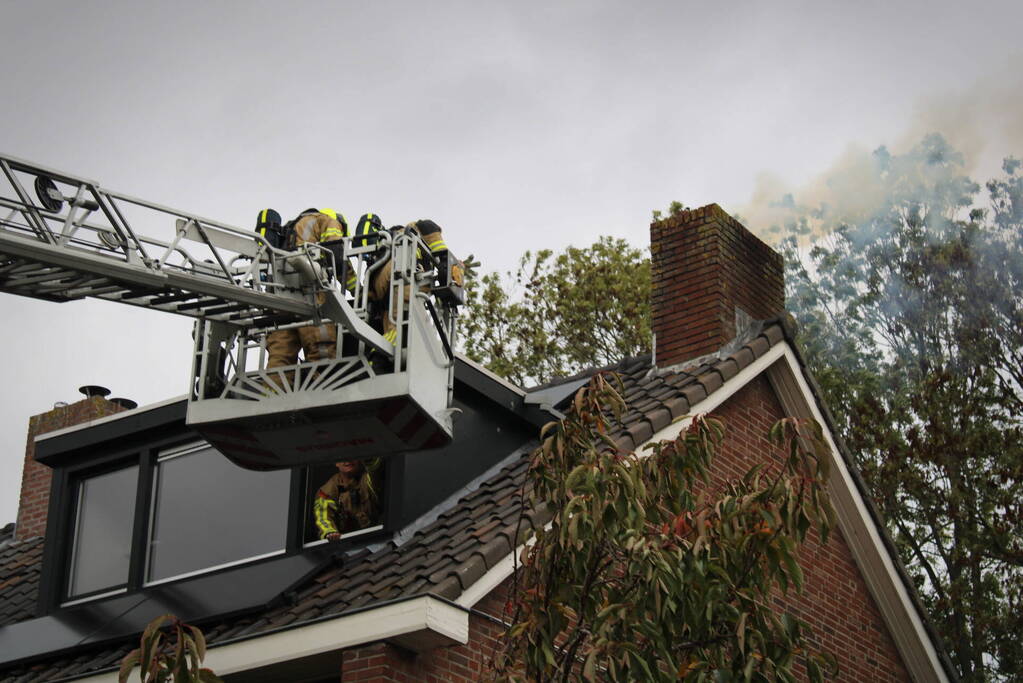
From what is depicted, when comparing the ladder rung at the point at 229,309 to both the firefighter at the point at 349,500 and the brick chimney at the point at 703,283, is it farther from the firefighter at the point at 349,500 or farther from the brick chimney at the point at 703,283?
the brick chimney at the point at 703,283

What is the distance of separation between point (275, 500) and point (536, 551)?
453 centimetres

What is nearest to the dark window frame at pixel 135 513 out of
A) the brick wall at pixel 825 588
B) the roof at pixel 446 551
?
the roof at pixel 446 551

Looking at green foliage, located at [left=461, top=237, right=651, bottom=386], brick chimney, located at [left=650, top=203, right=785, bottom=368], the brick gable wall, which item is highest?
green foliage, located at [left=461, top=237, right=651, bottom=386]

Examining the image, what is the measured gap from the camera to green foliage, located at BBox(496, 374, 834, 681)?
6676mm

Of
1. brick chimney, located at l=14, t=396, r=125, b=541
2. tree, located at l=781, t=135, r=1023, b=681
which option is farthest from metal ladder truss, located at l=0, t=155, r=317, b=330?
tree, located at l=781, t=135, r=1023, b=681

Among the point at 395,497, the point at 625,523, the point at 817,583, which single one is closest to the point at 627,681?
the point at 625,523

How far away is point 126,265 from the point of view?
30.8 feet

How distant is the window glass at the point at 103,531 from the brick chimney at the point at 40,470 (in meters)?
3.28

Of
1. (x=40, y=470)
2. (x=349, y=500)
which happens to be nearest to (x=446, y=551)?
(x=349, y=500)

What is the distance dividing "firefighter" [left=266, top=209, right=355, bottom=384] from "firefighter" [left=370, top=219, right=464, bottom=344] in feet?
0.82

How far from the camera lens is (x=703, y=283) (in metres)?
13.9

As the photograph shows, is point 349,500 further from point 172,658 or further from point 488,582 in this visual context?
point 172,658

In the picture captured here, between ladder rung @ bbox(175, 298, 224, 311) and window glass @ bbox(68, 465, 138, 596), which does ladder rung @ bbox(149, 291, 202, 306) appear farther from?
window glass @ bbox(68, 465, 138, 596)

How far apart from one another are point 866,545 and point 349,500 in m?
5.61
